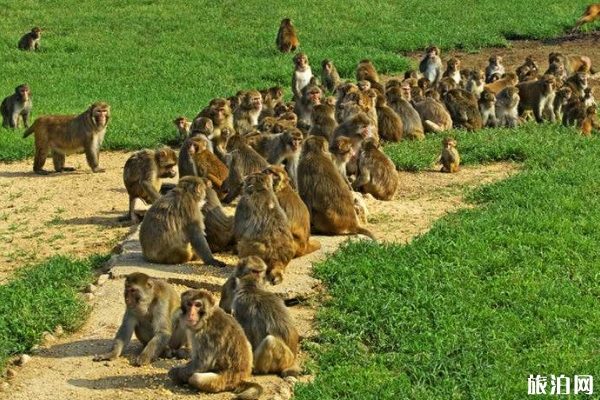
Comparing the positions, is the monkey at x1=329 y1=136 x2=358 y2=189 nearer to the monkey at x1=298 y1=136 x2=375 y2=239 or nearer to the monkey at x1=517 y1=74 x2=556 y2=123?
the monkey at x1=298 y1=136 x2=375 y2=239

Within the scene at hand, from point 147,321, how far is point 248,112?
26.0 ft

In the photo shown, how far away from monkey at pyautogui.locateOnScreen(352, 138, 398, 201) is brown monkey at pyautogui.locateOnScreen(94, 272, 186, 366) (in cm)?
540

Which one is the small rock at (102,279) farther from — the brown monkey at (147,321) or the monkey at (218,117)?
the monkey at (218,117)

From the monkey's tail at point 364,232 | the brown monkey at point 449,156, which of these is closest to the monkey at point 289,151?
the monkey's tail at point 364,232

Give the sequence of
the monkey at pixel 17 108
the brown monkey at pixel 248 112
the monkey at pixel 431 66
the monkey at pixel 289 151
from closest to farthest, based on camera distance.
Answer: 1. the monkey at pixel 289 151
2. the brown monkey at pixel 248 112
3. the monkey at pixel 17 108
4. the monkey at pixel 431 66

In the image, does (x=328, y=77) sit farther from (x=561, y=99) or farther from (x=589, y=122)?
(x=589, y=122)

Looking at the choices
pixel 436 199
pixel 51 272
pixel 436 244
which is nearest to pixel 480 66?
pixel 436 199

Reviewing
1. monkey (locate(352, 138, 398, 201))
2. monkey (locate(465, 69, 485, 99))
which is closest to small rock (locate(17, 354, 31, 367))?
monkey (locate(352, 138, 398, 201))

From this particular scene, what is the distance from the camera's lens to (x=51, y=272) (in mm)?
10844

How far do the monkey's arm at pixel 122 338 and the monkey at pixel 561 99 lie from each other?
12.4m

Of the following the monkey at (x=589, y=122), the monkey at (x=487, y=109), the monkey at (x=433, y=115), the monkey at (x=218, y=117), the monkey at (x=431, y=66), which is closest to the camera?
the monkey at (x=218, y=117)

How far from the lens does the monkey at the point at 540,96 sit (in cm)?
1906

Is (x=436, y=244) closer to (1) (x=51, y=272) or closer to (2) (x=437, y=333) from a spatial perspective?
(2) (x=437, y=333)

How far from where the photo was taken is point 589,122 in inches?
707
